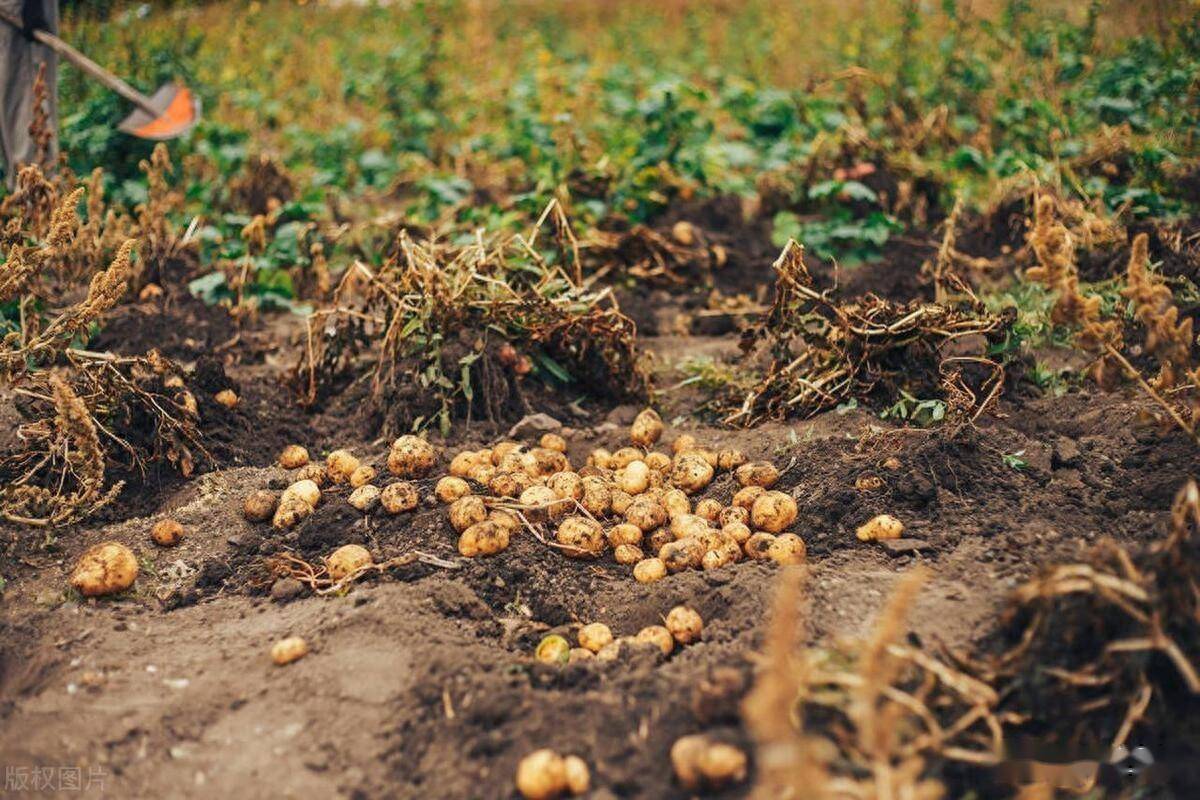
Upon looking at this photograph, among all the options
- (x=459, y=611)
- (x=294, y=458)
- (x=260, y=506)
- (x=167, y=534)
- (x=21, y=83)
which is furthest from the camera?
(x=21, y=83)

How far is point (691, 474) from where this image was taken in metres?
3.44

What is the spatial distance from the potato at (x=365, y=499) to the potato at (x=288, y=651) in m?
0.72

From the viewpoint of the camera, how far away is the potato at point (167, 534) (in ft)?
10.5

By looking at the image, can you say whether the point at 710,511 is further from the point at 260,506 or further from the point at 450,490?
the point at 260,506

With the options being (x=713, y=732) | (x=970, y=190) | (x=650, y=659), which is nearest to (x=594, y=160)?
(x=970, y=190)

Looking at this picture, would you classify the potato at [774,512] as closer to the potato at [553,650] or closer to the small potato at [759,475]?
the small potato at [759,475]

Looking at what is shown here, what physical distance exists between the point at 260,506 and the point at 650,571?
1308 mm

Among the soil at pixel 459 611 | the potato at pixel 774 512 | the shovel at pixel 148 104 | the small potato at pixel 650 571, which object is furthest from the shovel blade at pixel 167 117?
the potato at pixel 774 512

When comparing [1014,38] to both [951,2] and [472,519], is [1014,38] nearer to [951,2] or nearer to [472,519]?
[951,2]

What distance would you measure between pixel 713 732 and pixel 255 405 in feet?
8.46

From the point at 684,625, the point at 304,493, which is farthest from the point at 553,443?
the point at 684,625

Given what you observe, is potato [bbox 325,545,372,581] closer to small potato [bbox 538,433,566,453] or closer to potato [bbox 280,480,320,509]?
potato [bbox 280,480,320,509]

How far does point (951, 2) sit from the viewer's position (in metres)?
6.72

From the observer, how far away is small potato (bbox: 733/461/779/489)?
10.9ft
